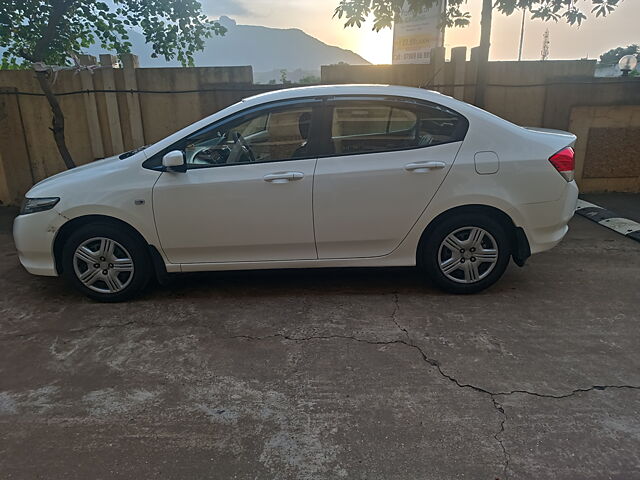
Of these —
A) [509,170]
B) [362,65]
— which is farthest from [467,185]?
[362,65]

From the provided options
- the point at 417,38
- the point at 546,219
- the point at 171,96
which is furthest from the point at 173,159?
the point at 417,38

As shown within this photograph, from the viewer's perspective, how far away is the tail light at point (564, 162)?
385cm

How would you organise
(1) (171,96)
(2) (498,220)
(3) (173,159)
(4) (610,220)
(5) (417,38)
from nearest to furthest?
(3) (173,159) < (2) (498,220) < (4) (610,220) < (1) (171,96) < (5) (417,38)

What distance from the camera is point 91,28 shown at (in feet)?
23.1

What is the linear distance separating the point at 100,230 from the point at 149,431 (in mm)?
1947

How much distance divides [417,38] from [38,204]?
12.0 meters

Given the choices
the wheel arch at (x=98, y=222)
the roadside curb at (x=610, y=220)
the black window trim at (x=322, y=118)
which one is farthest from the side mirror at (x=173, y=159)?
the roadside curb at (x=610, y=220)

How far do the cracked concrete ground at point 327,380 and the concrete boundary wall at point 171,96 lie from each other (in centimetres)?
345

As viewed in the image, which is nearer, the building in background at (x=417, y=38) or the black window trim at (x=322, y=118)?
the black window trim at (x=322, y=118)

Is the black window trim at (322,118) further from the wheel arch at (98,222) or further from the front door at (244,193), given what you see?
the wheel arch at (98,222)

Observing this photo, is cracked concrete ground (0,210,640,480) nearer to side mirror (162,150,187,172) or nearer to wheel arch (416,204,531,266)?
wheel arch (416,204,531,266)

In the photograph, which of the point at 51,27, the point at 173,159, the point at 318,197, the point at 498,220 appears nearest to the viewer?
the point at 173,159

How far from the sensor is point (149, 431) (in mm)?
2541

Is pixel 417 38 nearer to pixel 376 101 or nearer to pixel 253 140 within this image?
pixel 376 101
